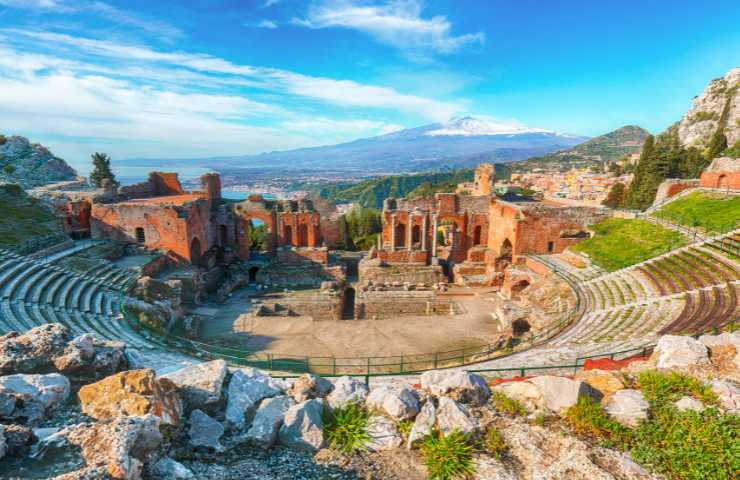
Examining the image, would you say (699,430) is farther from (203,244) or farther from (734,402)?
(203,244)

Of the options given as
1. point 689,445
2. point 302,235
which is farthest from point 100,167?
point 689,445

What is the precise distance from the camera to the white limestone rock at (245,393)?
21.4 feet

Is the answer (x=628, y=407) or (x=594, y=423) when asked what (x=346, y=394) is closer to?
(x=594, y=423)

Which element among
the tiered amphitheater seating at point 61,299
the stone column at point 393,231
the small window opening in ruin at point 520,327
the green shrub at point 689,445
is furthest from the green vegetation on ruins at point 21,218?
the green shrub at point 689,445

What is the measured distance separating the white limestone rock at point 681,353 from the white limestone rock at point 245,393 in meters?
7.93

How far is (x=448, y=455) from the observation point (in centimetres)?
577

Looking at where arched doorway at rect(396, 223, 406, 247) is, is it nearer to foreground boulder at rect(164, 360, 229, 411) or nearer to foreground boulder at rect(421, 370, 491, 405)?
foreground boulder at rect(421, 370, 491, 405)

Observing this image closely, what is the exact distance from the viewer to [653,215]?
→ 2838cm

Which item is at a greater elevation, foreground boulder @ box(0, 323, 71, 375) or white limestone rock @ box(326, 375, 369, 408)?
foreground boulder @ box(0, 323, 71, 375)

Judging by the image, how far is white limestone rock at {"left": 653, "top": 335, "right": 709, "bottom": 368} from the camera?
26.1 feet

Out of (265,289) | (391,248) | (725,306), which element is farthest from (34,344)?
(391,248)

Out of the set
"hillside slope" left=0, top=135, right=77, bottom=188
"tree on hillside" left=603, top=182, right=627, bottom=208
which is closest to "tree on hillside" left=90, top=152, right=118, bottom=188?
"hillside slope" left=0, top=135, right=77, bottom=188

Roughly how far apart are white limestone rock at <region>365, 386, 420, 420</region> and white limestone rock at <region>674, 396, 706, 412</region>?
14.3ft

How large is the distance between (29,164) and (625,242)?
64.4 metres
